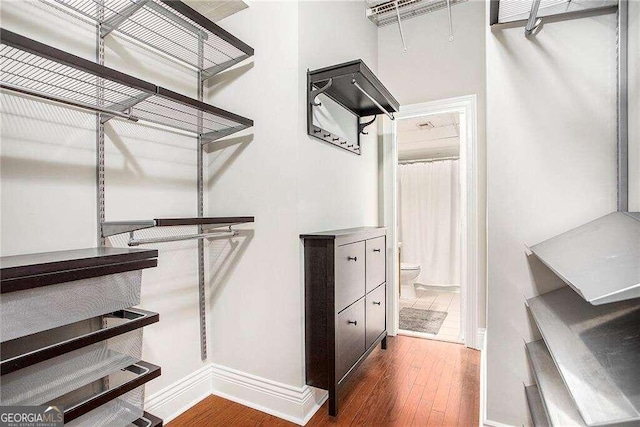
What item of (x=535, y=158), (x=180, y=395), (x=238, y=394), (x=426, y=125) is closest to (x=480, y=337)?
(x=535, y=158)

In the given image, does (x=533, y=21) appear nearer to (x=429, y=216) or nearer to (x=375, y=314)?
(x=375, y=314)

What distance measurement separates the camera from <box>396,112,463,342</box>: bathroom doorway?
14.3 feet

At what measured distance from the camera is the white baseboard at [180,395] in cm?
170

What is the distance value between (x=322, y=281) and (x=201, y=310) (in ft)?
2.65

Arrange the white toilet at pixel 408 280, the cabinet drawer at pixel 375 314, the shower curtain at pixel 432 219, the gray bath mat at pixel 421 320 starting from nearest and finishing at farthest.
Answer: the cabinet drawer at pixel 375 314, the gray bath mat at pixel 421 320, the white toilet at pixel 408 280, the shower curtain at pixel 432 219

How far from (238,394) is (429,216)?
378 centimetres

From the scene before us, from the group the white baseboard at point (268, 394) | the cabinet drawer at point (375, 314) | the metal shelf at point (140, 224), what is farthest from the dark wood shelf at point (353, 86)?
the white baseboard at point (268, 394)

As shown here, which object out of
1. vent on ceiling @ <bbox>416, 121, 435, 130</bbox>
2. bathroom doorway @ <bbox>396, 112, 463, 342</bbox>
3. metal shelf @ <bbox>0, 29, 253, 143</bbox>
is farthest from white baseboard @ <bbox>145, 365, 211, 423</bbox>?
vent on ceiling @ <bbox>416, 121, 435, 130</bbox>

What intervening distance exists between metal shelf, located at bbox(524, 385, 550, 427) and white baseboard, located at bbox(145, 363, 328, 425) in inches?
41.4

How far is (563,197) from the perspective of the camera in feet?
Result: 4.58

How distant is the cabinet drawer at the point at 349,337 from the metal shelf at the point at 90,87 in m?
1.20

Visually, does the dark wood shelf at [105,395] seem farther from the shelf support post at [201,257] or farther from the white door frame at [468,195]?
the white door frame at [468,195]

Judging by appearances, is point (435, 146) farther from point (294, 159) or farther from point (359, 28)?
point (294, 159)

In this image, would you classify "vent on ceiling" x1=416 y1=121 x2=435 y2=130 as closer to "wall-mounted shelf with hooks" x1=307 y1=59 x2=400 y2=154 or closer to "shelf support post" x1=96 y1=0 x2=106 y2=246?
"wall-mounted shelf with hooks" x1=307 y1=59 x2=400 y2=154
